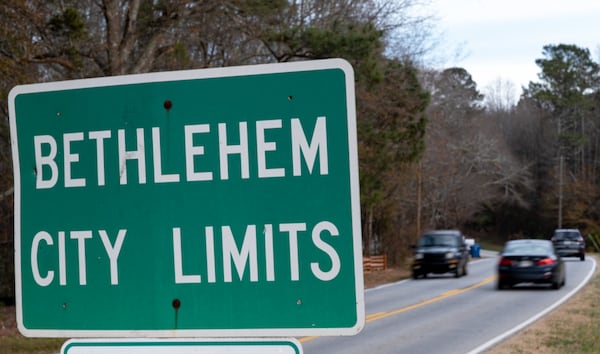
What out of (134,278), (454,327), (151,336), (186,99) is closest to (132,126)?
(186,99)

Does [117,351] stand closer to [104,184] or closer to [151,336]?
[151,336]

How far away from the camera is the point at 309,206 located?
2480mm

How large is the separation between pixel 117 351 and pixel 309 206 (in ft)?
2.23

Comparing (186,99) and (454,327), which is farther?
(454,327)

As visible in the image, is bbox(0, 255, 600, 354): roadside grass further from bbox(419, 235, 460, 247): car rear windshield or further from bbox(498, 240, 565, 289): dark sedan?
bbox(419, 235, 460, 247): car rear windshield

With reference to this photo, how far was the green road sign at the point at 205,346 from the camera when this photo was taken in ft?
8.13

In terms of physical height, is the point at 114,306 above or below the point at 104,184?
below

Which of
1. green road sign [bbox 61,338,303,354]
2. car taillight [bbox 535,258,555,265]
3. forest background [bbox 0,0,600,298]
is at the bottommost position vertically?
car taillight [bbox 535,258,555,265]

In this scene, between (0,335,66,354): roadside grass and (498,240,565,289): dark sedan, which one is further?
(498,240,565,289): dark sedan

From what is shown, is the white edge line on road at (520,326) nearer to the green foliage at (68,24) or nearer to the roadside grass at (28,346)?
the roadside grass at (28,346)

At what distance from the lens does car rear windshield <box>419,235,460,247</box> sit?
1378 inches

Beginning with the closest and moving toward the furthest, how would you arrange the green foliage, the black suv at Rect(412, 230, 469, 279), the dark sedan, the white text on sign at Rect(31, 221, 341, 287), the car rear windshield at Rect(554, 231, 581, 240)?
1. the white text on sign at Rect(31, 221, 341, 287)
2. the green foliage
3. the dark sedan
4. the black suv at Rect(412, 230, 469, 279)
5. the car rear windshield at Rect(554, 231, 581, 240)

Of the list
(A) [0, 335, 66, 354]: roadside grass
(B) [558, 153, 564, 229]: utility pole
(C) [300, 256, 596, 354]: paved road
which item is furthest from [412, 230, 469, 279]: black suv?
(B) [558, 153, 564, 229]: utility pole

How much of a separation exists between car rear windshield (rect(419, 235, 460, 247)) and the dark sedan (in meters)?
7.44
